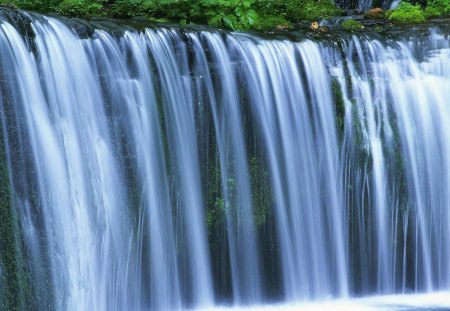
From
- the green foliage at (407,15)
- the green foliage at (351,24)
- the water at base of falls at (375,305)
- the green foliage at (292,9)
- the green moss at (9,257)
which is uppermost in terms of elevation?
the green foliage at (292,9)

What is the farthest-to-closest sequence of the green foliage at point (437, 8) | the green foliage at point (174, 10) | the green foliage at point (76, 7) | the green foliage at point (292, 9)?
the green foliage at point (437, 8) < the green foliage at point (292, 9) < the green foliage at point (174, 10) < the green foliage at point (76, 7)

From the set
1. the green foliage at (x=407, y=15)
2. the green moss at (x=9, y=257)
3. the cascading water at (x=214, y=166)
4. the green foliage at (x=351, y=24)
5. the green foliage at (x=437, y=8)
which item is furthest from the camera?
the green foliage at (x=437, y=8)

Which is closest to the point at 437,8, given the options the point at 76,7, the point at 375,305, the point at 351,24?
the point at 351,24

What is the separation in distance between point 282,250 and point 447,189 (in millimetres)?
2275

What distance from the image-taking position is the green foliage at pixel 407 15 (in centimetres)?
1152

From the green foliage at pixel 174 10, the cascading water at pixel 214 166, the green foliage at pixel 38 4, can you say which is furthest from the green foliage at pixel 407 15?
the green foliage at pixel 38 4

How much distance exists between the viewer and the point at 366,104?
9.27 meters

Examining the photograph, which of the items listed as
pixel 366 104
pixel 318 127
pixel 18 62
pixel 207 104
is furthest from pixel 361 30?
pixel 18 62

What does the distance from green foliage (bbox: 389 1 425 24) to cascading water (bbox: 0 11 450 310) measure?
59.2 inches

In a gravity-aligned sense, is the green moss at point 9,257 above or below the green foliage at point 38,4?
below

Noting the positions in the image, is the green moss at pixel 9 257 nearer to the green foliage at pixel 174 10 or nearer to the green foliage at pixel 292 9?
the green foliage at pixel 174 10

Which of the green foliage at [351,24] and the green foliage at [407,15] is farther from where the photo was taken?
the green foliage at [407,15]

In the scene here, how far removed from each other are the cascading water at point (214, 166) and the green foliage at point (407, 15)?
59.2 inches

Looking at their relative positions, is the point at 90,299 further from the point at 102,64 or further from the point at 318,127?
the point at 318,127
